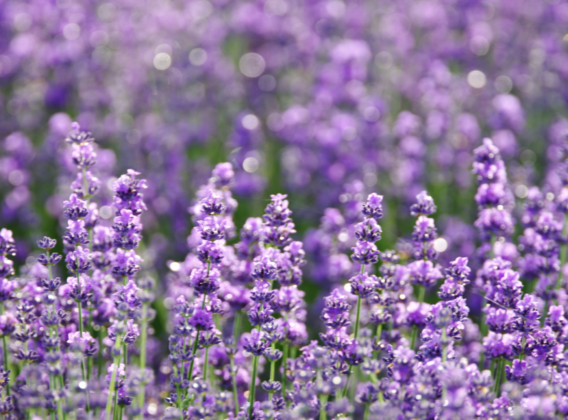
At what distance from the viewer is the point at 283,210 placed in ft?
7.25

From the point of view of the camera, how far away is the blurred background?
4.82 m

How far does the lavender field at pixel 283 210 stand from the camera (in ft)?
6.66

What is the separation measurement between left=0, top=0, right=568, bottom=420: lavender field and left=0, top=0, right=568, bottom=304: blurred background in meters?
0.03

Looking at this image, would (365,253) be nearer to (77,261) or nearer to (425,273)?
(425,273)

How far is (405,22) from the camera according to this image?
7.29 m

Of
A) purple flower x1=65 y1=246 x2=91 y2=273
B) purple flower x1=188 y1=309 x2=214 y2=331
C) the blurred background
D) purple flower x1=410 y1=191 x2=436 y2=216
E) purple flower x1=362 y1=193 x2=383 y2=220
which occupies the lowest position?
purple flower x1=188 y1=309 x2=214 y2=331

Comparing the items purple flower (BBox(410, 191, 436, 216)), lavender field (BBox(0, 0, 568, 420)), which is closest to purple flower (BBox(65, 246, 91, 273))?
lavender field (BBox(0, 0, 568, 420))

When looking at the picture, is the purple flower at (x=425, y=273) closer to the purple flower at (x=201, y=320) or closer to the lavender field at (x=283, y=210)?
the lavender field at (x=283, y=210)

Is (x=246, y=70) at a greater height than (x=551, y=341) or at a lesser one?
greater

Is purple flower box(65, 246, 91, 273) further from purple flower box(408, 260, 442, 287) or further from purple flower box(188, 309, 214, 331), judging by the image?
purple flower box(408, 260, 442, 287)

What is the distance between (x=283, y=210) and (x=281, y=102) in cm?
456

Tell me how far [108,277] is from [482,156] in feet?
4.68

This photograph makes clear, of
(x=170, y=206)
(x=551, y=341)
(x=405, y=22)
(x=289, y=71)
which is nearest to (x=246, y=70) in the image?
(x=289, y=71)

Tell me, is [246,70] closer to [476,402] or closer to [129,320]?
[129,320]
